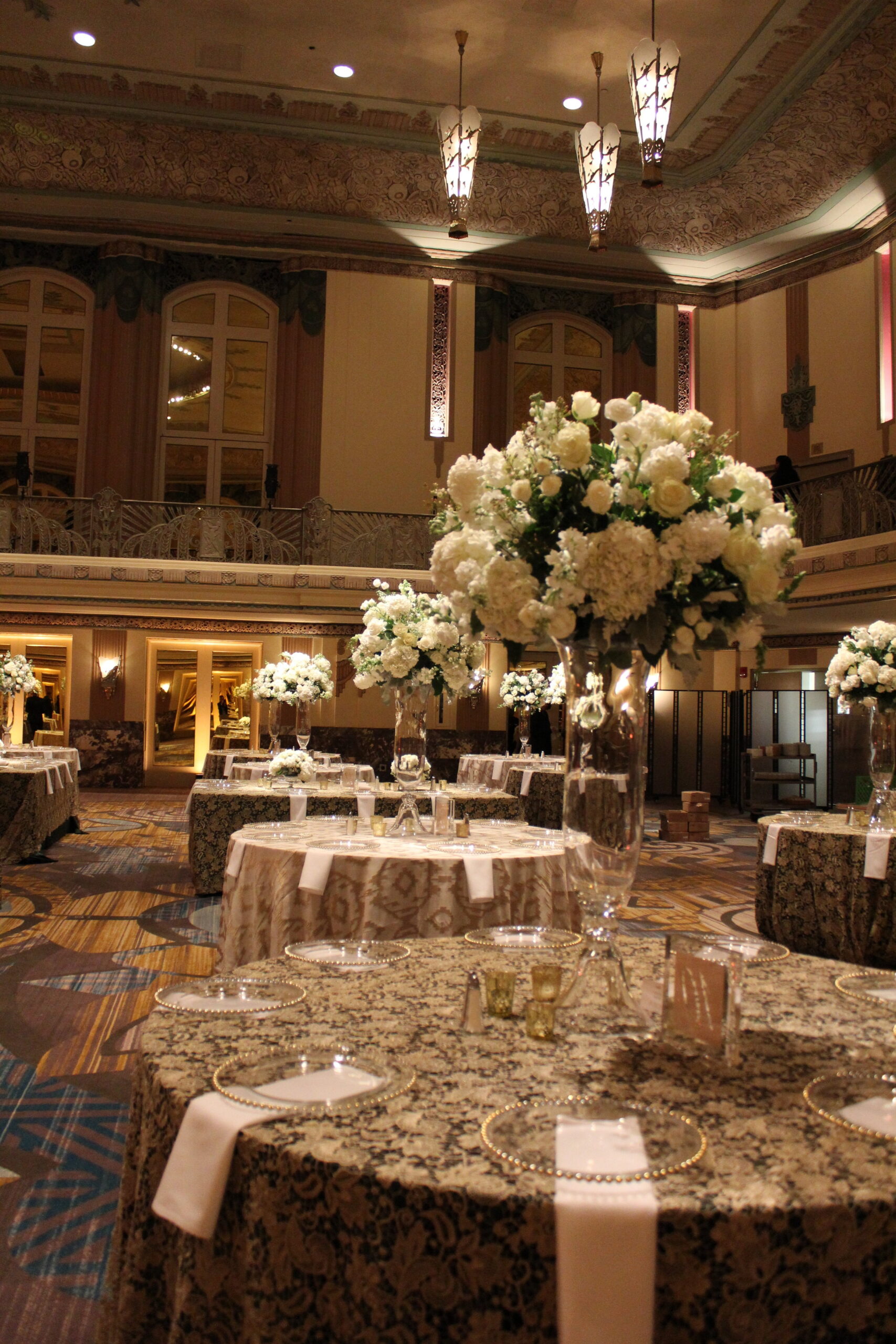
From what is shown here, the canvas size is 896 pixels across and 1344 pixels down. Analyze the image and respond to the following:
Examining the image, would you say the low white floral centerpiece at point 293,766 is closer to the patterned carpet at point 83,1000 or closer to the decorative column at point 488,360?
the patterned carpet at point 83,1000

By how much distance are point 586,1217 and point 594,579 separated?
880 millimetres

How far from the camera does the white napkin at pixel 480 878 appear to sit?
119 inches

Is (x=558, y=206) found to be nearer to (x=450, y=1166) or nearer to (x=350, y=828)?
(x=350, y=828)

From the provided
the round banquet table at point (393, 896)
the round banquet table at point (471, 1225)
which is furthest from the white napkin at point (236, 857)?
the round banquet table at point (471, 1225)

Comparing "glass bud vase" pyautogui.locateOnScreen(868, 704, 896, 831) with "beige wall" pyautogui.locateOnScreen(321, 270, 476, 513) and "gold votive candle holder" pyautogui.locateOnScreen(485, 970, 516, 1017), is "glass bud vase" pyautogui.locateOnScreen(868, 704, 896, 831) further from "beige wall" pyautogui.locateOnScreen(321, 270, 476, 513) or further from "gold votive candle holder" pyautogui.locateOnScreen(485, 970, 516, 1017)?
"beige wall" pyautogui.locateOnScreen(321, 270, 476, 513)

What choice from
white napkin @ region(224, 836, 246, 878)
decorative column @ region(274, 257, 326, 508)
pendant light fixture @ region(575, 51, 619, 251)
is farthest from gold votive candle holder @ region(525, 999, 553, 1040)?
decorative column @ region(274, 257, 326, 508)

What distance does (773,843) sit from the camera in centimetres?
484

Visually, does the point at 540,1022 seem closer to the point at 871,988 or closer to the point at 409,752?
the point at 871,988

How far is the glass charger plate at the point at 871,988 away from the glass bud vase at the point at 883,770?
2.89 metres

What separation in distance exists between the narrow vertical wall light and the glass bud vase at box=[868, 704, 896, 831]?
12.5 metres

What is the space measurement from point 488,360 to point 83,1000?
13.9m

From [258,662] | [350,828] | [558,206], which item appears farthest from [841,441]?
[350,828]

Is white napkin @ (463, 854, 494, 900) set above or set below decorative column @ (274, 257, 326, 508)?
below

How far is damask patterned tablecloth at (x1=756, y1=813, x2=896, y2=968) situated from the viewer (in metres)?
4.40
